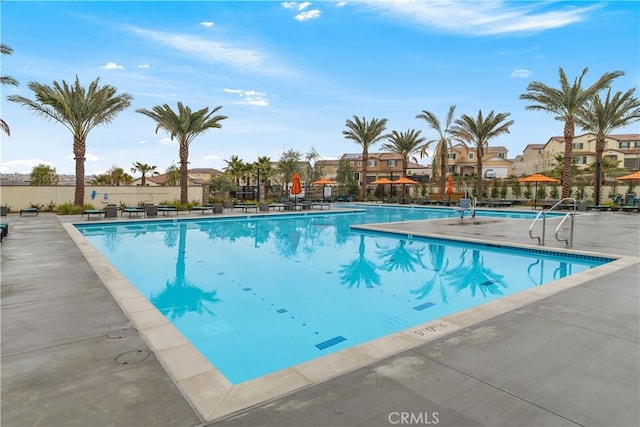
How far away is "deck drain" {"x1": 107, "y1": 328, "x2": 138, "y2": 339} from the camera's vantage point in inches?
158

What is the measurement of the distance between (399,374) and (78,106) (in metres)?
23.3

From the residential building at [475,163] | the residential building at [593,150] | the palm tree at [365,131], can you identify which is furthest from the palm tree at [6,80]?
the residential building at [593,150]

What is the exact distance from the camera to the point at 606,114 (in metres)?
25.0

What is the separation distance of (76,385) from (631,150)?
6658 centimetres

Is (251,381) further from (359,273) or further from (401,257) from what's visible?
(401,257)

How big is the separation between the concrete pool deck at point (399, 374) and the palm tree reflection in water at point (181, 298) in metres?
1.30

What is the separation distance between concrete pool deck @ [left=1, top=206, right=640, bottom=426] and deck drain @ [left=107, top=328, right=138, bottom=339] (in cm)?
1

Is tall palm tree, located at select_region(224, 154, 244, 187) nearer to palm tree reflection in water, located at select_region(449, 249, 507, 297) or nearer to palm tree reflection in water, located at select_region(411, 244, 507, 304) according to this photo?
palm tree reflection in water, located at select_region(411, 244, 507, 304)

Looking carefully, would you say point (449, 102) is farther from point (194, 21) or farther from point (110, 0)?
point (110, 0)

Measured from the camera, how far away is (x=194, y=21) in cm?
1770

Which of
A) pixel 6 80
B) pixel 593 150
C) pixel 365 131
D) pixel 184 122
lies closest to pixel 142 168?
pixel 184 122

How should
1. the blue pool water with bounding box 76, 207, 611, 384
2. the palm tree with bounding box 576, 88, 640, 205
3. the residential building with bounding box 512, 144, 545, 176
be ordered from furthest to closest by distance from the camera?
1. the residential building with bounding box 512, 144, 545, 176
2. the palm tree with bounding box 576, 88, 640, 205
3. the blue pool water with bounding box 76, 207, 611, 384

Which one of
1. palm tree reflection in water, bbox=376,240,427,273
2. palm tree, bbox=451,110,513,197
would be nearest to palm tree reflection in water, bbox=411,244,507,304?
palm tree reflection in water, bbox=376,240,427,273

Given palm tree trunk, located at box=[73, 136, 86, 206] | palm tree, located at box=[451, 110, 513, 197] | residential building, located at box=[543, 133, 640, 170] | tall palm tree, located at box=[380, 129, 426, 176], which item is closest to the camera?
palm tree trunk, located at box=[73, 136, 86, 206]
